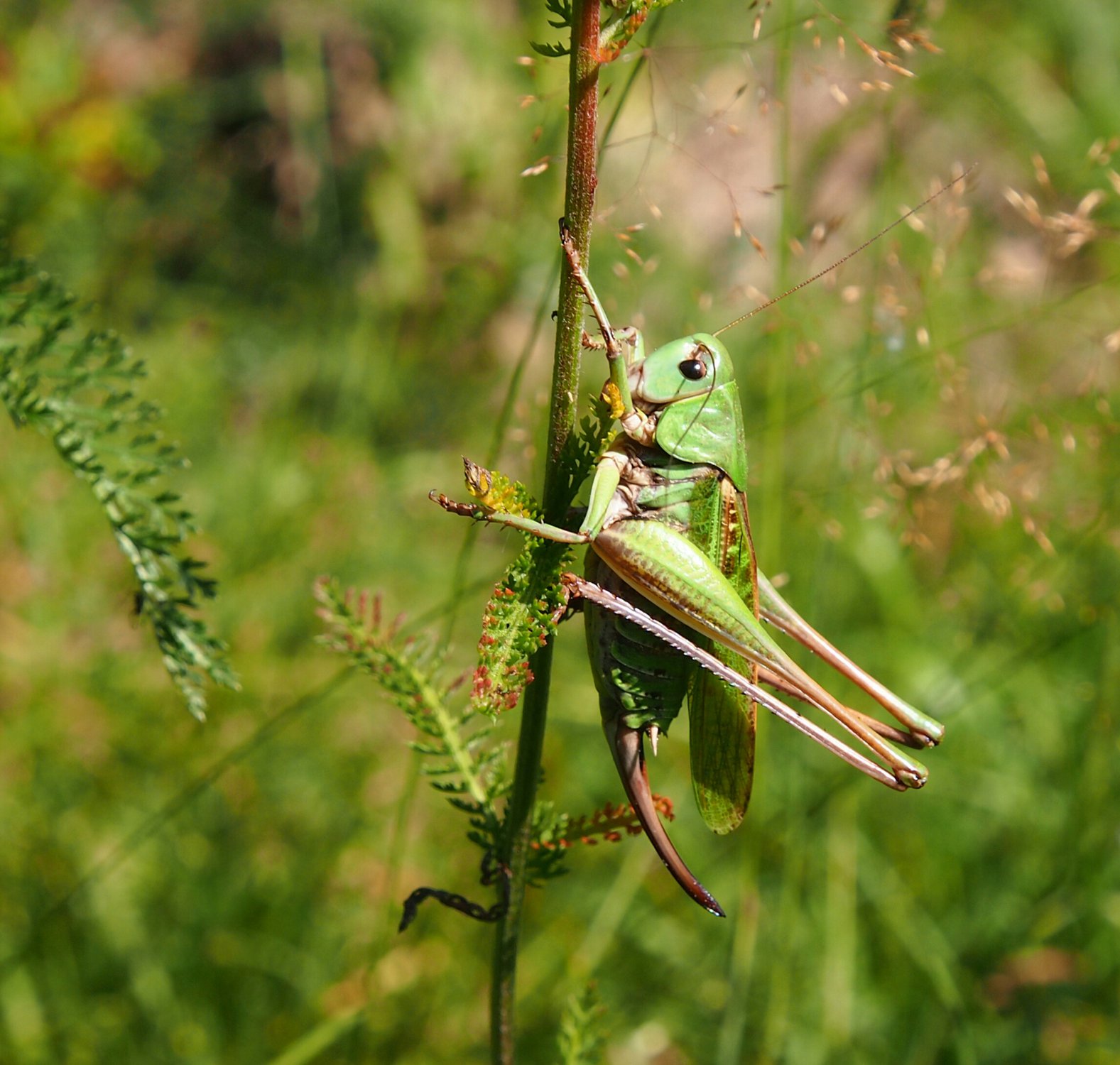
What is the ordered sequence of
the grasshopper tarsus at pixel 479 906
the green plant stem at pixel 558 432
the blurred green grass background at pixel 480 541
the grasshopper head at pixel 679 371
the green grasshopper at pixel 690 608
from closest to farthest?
the green plant stem at pixel 558 432, the grasshopper tarsus at pixel 479 906, the green grasshopper at pixel 690 608, the grasshopper head at pixel 679 371, the blurred green grass background at pixel 480 541

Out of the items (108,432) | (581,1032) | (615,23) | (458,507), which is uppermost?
(615,23)

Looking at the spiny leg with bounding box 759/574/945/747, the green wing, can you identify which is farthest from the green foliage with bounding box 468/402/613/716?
the spiny leg with bounding box 759/574/945/747

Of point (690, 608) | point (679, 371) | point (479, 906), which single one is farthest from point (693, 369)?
point (479, 906)

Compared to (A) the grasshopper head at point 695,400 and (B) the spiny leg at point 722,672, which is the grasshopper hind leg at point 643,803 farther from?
(A) the grasshopper head at point 695,400

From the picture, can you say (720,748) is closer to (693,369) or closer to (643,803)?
(643,803)

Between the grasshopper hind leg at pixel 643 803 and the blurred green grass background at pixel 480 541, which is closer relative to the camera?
the grasshopper hind leg at pixel 643 803

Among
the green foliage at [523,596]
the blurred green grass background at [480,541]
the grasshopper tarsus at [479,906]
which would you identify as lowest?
the blurred green grass background at [480,541]

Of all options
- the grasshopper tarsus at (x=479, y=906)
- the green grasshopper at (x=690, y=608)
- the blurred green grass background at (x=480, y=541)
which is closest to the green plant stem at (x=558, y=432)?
the grasshopper tarsus at (x=479, y=906)

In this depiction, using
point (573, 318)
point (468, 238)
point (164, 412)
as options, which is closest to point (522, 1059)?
point (164, 412)
